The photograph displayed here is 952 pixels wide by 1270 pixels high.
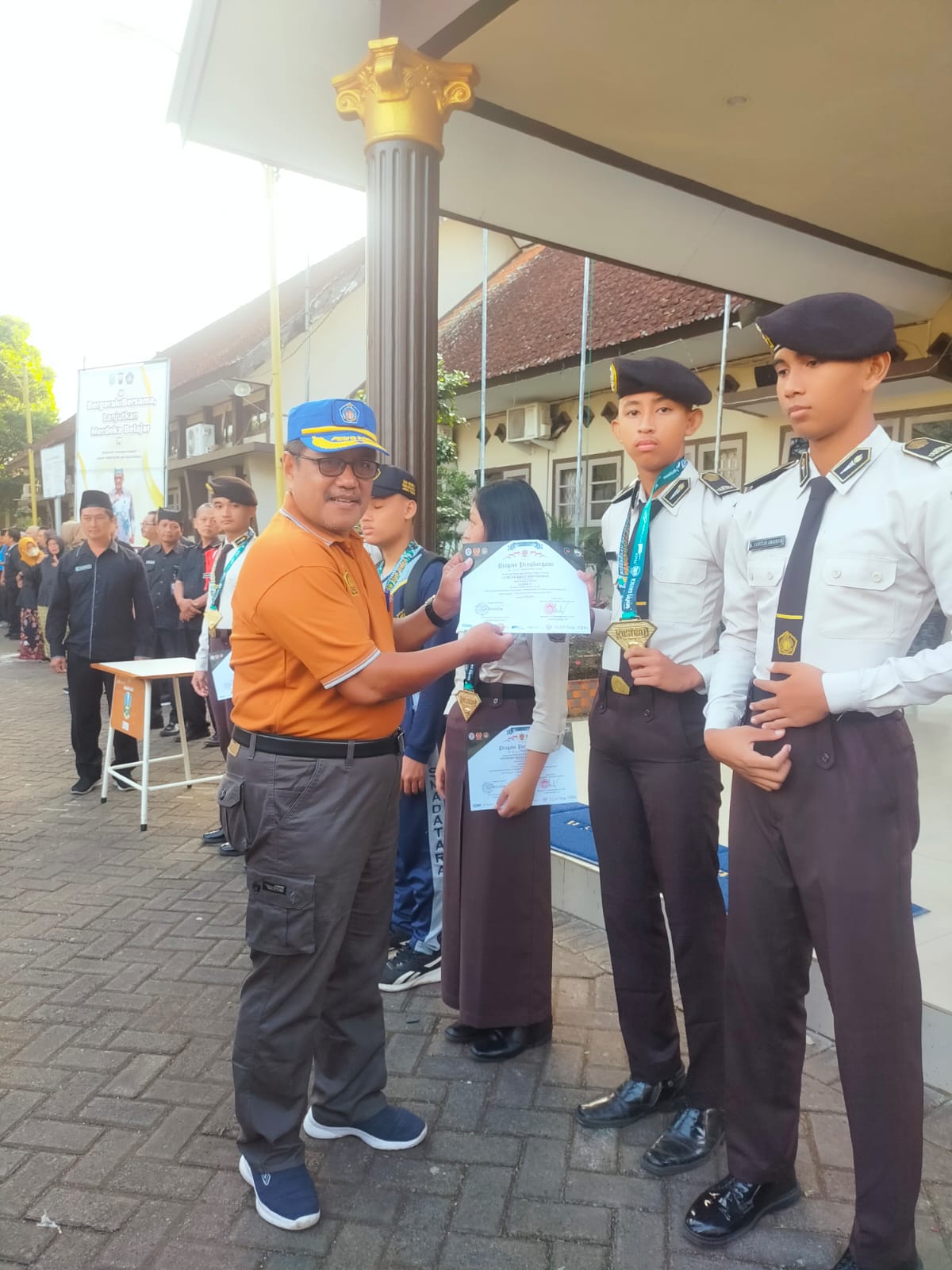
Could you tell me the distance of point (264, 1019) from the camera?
2.21 meters

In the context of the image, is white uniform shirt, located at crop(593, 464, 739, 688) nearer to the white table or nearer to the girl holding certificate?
the girl holding certificate

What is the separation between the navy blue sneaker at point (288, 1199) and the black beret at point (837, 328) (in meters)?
2.38

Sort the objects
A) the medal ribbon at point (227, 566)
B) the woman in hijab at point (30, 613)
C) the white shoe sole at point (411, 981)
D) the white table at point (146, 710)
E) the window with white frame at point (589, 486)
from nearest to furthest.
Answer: the white shoe sole at point (411, 981) < the medal ribbon at point (227, 566) < the white table at point (146, 710) < the window with white frame at point (589, 486) < the woman in hijab at point (30, 613)

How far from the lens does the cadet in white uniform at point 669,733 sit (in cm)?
231

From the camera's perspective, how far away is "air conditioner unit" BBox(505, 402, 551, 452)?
1271 centimetres

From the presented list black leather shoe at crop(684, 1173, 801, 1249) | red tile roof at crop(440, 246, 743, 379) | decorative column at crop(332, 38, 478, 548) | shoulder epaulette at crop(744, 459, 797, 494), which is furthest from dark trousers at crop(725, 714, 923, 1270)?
red tile roof at crop(440, 246, 743, 379)

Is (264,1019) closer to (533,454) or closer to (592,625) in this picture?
(592,625)

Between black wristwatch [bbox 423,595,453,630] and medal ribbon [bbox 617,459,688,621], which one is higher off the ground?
medal ribbon [bbox 617,459,688,621]

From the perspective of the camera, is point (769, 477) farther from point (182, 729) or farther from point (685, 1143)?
point (182, 729)

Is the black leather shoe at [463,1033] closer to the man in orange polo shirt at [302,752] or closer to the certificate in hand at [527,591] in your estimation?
the man in orange polo shirt at [302,752]

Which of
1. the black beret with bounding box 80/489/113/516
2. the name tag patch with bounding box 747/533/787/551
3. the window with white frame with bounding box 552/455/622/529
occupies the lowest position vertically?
the name tag patch with bounding box 747/533/787/551

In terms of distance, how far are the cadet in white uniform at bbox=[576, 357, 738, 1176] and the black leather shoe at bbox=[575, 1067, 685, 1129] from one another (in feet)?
0.07

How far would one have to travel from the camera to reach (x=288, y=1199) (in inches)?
86.4

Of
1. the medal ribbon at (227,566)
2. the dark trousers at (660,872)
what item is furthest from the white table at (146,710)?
the dark trousers at (660,872)
